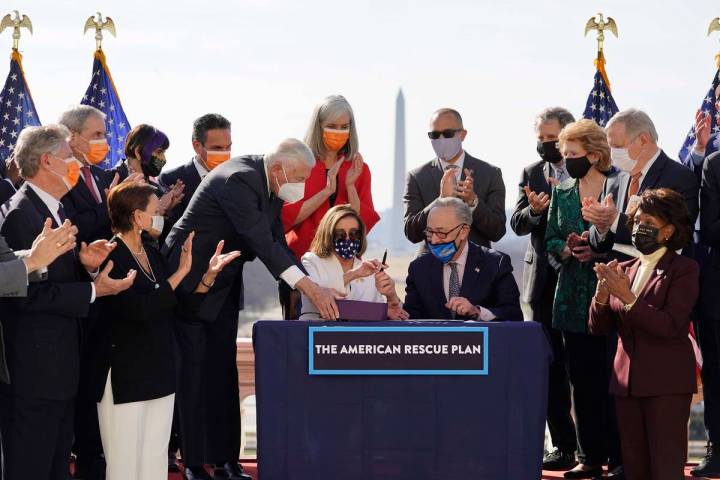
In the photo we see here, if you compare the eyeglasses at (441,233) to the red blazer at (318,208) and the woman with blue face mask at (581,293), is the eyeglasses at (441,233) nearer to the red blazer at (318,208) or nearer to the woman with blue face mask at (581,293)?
the woman with blue face mask at (581,293)

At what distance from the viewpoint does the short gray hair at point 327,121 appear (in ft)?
23.0

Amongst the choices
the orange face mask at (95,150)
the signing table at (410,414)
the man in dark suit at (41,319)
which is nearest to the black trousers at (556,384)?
the signing table at (410,414)

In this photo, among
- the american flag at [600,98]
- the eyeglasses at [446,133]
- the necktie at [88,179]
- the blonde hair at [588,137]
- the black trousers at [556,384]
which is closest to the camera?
the necktie at [88,179]

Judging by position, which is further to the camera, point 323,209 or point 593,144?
point 323,209

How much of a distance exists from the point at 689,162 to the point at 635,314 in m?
1.80

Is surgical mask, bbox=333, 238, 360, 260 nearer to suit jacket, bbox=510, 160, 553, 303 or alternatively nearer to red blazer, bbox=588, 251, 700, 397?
suit jacket, bbox=510, 160, 553, 303

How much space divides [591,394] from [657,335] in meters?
1.08

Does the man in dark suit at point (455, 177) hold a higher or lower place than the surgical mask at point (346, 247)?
higher

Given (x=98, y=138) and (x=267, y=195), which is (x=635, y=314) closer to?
(x=267, y=195)

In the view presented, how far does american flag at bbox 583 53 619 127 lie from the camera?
9133mm

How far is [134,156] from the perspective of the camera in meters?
6.99

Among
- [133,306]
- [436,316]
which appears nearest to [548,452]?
[436,316]

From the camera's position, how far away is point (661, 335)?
5773mm

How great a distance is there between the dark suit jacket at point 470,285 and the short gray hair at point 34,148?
1.94 m
